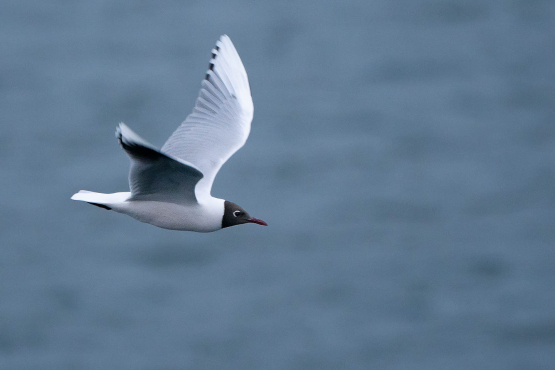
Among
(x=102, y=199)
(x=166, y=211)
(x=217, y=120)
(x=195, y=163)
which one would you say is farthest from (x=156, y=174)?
(x=217, y=120)

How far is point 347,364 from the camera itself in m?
25.5

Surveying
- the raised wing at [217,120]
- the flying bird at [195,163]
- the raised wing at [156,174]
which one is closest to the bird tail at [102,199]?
the flying bird at [195,163]

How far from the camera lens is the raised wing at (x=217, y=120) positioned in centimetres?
862

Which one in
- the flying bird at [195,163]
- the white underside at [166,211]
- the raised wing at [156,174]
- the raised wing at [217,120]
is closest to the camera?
the raised wing at [156,174]

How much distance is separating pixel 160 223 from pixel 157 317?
18.4 m

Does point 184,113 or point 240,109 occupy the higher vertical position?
point 184,113

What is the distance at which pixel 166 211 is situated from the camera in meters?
7.79

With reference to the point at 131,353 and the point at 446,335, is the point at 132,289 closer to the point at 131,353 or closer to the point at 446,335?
the point at 131,353

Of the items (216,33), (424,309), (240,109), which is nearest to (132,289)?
(424,309)

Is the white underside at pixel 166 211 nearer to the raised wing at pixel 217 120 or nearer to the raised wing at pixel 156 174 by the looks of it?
the raised wing at pixel 156 174

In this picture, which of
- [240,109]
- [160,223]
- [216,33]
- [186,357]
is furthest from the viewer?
[216,33]

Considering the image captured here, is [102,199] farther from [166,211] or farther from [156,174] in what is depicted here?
[156,174]

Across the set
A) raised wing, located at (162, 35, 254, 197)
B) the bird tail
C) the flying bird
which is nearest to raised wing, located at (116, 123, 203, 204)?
the flying bird

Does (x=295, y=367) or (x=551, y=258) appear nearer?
(x=295, y=367)
